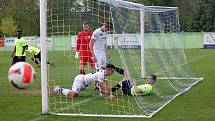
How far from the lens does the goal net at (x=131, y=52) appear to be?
1143 centimetres

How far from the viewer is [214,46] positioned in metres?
54.5

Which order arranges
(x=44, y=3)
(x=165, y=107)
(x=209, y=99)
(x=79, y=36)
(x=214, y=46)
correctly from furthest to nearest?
(x=214, y=46), (x=79, y=36), (x=209, y=99), (x=165, y=107), (x=44, y=3)

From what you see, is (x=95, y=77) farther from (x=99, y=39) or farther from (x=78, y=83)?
(x=99, y=39)

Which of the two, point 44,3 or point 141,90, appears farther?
point 141,90

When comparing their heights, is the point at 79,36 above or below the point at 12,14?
below

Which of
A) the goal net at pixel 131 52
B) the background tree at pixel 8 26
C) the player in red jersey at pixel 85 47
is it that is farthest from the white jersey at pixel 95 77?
the background tree at pixel 8 26

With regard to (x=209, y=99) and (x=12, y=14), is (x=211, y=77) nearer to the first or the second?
(x=209, y=99)

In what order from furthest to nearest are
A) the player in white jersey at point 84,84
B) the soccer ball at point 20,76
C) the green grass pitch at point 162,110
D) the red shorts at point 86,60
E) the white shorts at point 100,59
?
the red shorts at point 86,60, the white shorts at point 100,59, the player in white jersey at point 84,84, the green grass pitch at point 162,110, the soccer ball at point 20,76

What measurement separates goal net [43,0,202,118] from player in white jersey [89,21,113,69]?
0.77 ft

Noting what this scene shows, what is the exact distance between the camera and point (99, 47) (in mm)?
14383

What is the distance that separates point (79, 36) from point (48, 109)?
4280 mm

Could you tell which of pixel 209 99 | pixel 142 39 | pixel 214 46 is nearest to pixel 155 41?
pixel 142 39

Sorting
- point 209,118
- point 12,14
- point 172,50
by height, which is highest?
point 12,14

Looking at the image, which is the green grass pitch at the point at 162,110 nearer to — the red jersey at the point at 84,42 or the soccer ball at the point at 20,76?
the soccer ball at the point at 20,76
